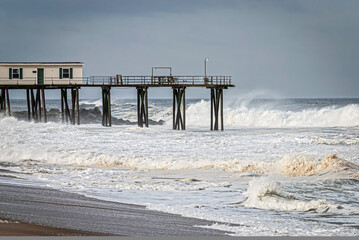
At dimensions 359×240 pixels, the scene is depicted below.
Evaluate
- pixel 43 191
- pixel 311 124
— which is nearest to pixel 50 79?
pixel 311 124

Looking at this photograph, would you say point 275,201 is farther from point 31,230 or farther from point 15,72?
point 15,72

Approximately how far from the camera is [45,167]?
17031 millimetres

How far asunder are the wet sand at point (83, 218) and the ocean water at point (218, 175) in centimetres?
43

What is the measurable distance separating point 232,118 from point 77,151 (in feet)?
112

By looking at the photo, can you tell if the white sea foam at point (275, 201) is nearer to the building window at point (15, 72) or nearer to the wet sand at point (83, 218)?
the wet sand at point (83, 218)

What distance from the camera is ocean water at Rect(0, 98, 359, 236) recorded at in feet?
31.4

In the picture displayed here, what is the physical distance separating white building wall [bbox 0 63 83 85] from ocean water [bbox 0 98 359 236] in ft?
33.3

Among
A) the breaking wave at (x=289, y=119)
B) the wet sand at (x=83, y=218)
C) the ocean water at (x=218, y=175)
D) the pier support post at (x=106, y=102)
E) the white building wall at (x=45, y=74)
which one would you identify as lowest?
the breaking wave at (x=289, y=119)

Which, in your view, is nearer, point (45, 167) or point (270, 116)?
point (45, 167)

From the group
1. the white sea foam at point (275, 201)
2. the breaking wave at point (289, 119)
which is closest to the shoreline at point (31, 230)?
the white sea foam at point (275, 201)

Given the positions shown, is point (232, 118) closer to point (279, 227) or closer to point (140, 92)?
point (140, 92)

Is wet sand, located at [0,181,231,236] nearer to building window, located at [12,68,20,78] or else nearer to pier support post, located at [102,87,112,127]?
pier support post, located at [102,87,112,127]

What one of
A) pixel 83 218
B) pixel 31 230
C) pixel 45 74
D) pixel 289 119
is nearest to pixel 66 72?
pixel 45 74

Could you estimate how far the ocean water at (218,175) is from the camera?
31.4ft
